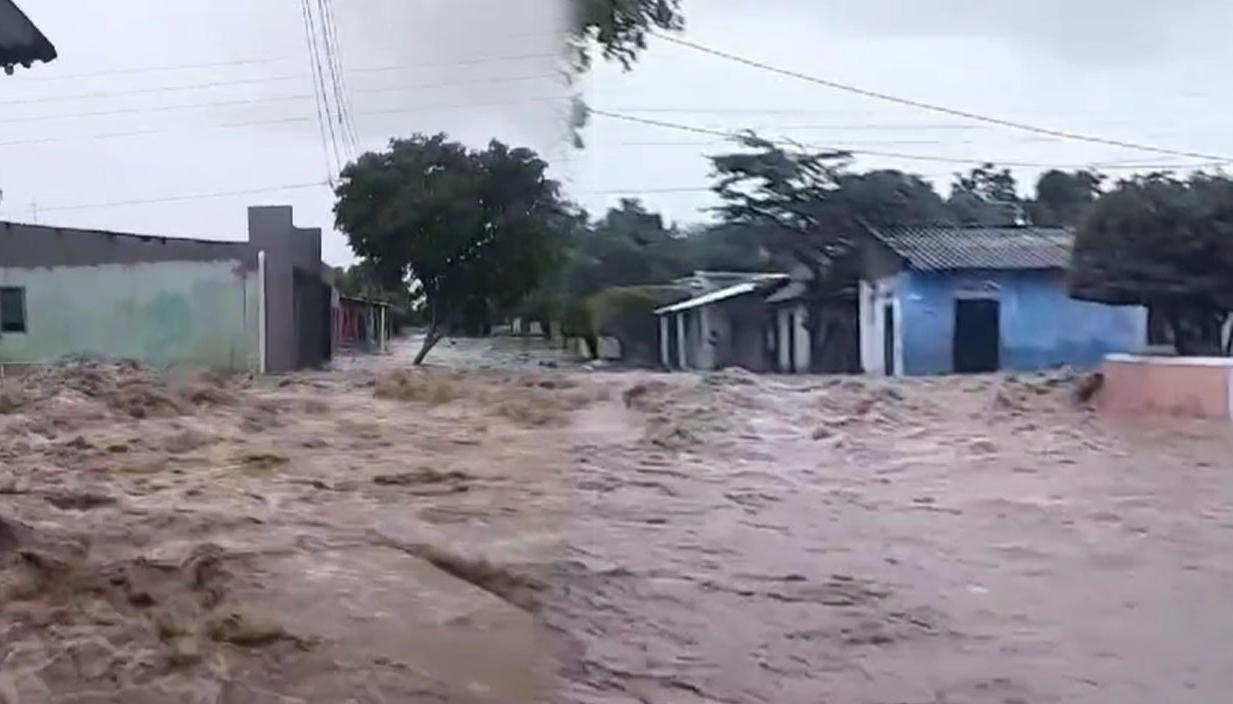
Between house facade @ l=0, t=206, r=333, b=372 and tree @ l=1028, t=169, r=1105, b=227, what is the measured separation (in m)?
1.87

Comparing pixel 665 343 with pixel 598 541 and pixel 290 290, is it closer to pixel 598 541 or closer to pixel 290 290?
pixel 598 541

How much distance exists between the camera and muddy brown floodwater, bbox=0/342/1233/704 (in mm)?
2320

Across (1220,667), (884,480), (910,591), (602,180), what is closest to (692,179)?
(602,180)

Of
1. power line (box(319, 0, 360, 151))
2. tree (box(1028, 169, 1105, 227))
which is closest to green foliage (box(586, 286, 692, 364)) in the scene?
tree (box(1028, 169, 1105, 227))

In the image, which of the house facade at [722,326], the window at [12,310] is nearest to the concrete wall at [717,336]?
the house facade at [722,326]

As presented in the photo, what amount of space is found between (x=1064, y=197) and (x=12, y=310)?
2.94 m

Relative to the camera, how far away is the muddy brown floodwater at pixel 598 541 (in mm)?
2320

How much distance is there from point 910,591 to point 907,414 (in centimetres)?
134

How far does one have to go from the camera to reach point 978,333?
2943 millimetres

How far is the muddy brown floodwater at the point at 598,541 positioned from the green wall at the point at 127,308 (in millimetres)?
228

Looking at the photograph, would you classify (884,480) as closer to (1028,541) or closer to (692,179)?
(1028,541)

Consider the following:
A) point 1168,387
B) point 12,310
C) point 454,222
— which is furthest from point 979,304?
point 12,310

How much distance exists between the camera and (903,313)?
9.70ft

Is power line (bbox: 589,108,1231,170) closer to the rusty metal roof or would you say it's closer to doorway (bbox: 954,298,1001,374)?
doorway (bbox: 954,298,1001,374)
